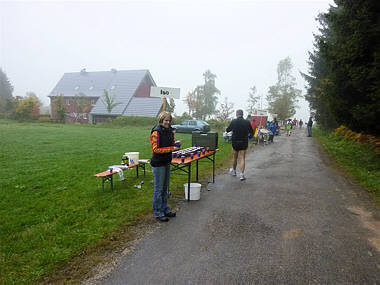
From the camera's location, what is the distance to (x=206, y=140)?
6.28 meters

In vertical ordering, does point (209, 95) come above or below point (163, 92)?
above

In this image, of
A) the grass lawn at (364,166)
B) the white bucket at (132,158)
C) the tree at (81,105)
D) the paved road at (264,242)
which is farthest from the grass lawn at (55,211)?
the tree at (81,105)

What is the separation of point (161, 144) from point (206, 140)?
248 centimetres

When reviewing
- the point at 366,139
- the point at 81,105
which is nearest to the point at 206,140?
the point at 366,139

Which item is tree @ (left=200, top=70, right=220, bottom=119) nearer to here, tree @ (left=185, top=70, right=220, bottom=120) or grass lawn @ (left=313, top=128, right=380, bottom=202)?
tree @ (left=185, top=70, right=220, bottom=120)

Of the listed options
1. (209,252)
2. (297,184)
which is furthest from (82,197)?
(297,184)

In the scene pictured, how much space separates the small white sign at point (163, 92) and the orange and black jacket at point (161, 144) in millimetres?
2638

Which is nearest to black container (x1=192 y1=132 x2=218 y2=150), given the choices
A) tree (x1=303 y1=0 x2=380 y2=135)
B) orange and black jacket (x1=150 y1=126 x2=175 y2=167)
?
orange and black jacket (x1=150 y1=126 x2=175 y2=167)

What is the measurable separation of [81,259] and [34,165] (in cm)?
635

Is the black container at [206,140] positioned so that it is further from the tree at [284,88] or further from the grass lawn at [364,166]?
the tree at [284,88]

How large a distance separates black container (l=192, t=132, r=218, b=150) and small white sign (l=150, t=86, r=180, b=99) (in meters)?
1.32

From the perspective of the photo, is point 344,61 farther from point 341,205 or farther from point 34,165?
point 34,165

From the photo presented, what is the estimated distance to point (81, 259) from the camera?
3.02 meters

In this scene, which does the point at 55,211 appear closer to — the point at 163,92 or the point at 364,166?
the point at 163,92
